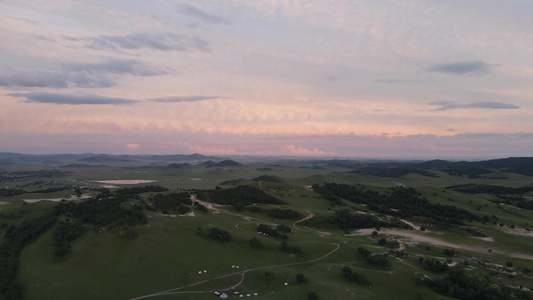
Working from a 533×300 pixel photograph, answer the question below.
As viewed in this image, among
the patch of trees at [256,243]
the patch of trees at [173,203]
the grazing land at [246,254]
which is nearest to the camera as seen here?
the grazing land at [246,254]

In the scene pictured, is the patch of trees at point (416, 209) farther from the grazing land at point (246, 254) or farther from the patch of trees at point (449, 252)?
the patch of trees at point (449, 252)

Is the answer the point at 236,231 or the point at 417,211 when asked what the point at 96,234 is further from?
the point at 417,211

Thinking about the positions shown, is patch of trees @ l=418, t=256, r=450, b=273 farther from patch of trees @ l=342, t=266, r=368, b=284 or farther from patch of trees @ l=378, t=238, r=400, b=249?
patch of trees @ l=342, t=266, r=368, b=284

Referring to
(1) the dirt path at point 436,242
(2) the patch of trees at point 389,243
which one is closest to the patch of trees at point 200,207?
(2) the patch of trees at point 389,243

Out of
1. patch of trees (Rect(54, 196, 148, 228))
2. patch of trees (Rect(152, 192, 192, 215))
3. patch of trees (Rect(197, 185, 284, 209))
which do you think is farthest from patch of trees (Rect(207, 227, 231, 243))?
patch of trees (Rect(197, 185, 284, 209))

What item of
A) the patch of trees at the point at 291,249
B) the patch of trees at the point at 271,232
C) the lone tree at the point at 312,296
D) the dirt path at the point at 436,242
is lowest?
the dirt path at the point at 436,242

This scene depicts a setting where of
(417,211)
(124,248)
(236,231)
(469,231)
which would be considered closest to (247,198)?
(236,231)

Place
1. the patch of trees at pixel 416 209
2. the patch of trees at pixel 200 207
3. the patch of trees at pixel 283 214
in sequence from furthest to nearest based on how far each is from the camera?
the patch of trees at pixel 416 209 < the patch of trees at pixel 283 214 < the patch of trees at pixel 200 207
